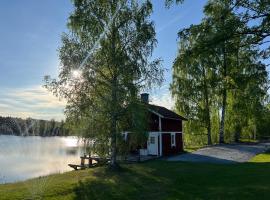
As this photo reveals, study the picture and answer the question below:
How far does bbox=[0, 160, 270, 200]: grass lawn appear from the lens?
12.7 metres

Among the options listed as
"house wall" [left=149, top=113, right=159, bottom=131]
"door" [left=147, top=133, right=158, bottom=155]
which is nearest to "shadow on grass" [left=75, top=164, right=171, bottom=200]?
"door" [left=147, top=133, right=158, bottom=155]

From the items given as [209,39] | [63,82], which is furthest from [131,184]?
[209,39]

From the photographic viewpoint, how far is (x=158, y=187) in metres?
14.6

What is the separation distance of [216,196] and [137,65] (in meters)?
11.0

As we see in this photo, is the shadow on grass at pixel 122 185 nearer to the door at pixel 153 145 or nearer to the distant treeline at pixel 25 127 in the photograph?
the door at pixel 153 145

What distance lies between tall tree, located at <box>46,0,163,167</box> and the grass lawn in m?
3.68

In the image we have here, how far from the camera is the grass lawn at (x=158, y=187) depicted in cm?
1273

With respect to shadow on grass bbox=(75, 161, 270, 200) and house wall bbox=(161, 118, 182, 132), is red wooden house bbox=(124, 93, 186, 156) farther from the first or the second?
shadow on grass bbox=(75, 161, 270, 200)

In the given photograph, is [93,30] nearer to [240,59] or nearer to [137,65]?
[137,65]

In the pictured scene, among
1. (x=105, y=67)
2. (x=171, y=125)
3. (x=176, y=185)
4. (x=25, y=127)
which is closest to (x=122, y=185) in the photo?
(x=176, y=185)

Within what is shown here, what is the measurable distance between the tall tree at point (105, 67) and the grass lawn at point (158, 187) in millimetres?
3684

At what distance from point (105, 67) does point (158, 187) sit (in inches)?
373

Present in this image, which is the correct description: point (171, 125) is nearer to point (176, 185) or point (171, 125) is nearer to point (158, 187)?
point (176, 185)

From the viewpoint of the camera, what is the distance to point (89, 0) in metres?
21.3
